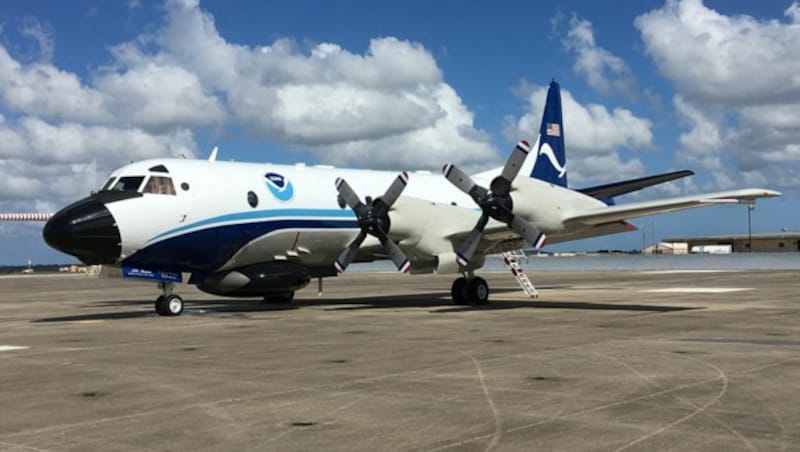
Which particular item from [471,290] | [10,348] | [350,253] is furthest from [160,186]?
[471,290]

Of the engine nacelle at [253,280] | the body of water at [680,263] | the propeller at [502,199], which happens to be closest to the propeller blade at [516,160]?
the propeller at [502,199]

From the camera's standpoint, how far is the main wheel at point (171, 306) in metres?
20.2

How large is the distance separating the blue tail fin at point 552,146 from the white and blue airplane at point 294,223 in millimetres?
4322

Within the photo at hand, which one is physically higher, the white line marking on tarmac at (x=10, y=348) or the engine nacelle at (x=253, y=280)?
the engine nacelle at (x=253, y=280)

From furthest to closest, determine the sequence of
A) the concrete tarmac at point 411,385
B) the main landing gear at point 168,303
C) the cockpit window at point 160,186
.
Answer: the main landing gear at point 168,303 → the cockpit window at point 160,186 → the concrete tarmac at point 411,385

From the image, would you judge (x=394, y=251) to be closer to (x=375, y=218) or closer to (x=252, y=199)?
(x=375, y=218)

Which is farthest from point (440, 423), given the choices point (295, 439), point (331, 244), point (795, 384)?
point (331, 244)

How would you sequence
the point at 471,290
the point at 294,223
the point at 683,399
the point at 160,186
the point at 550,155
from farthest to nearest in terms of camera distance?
the point at 550,155
the point at 471,290
the point at 294,223
the point at 160,186
the point at 683,399

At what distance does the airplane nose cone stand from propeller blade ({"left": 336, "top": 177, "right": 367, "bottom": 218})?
6355 mm

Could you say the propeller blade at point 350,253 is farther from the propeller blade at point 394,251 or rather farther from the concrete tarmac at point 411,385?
the concrete tarmac at point 411,385

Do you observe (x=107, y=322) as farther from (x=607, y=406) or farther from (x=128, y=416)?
(x=607, y=406)

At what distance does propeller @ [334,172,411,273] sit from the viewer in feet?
69.6

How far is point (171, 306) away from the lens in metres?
20.3

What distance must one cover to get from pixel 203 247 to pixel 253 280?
172 centimetres
